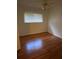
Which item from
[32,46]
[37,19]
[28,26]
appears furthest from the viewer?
[37,19]

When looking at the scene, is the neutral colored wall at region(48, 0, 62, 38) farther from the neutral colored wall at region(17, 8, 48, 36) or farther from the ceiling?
the neutral colored wall at region(17, 8, 48, 36)

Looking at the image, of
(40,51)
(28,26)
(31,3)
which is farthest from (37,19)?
(40,51)

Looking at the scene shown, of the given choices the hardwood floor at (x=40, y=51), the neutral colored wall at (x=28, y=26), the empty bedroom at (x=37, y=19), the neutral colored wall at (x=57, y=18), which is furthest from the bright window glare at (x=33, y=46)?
the neutral colored wall at (x=28, y=26)

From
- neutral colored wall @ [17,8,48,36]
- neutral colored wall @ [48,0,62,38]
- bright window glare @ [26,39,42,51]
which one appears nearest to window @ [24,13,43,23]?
neutral colored wall @ [17,8,48,36]

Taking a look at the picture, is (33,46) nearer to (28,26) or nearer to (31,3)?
(28,26)

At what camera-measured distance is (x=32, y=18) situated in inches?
255

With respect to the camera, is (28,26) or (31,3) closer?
(31,3)

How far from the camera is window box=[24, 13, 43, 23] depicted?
607 cm

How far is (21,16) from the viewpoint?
5.69 meters
